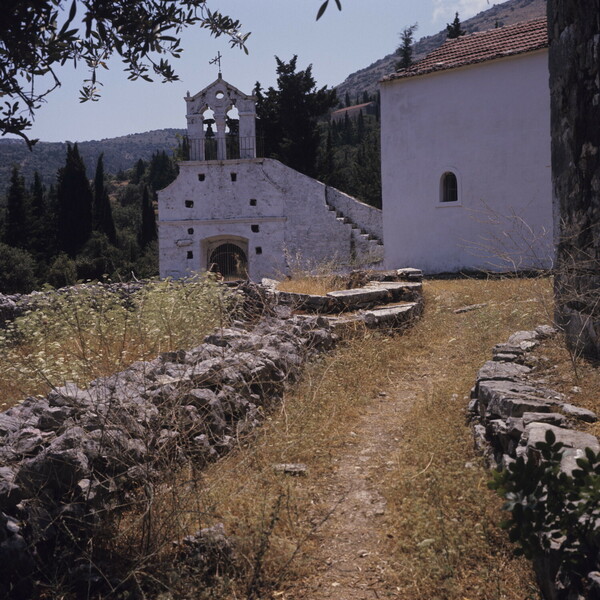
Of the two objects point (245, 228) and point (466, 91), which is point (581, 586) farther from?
point (245, 228)

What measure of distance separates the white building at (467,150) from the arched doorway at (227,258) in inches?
297

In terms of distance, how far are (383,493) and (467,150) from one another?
13188 mm

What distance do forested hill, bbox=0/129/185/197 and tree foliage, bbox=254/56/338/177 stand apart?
1775 inches

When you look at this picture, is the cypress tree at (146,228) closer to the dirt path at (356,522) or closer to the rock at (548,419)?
the dirt path at (356,522)

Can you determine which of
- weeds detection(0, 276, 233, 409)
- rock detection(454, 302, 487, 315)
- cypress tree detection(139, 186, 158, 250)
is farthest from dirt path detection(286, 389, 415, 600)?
cypress tree detection(139, 186, 158, 250)

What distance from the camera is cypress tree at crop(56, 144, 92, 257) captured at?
3416 centimetres

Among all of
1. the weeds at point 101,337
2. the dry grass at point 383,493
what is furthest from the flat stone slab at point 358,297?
the dry grass at point 383,493

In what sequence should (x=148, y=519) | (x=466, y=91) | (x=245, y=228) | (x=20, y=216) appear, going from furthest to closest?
(x=20, y=216) < (x=245, y=228) < (x=466, y=91) < (x=148, y=519)

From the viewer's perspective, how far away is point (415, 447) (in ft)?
15.2

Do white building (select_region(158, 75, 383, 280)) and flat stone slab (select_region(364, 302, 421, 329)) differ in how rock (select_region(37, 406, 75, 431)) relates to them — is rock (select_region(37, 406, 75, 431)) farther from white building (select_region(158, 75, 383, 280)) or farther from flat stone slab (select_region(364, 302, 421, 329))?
white building (select_region(158, 75, 383, 280))

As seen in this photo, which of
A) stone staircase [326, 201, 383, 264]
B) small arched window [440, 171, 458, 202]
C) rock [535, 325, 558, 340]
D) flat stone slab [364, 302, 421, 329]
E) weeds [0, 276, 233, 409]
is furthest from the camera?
stone staircase [326, 201, 383, 264]

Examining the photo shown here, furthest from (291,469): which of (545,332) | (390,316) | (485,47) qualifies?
(485,47)

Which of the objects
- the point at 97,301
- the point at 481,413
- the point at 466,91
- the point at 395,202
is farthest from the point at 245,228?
the point at 481,413

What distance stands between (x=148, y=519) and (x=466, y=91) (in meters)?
14.8
